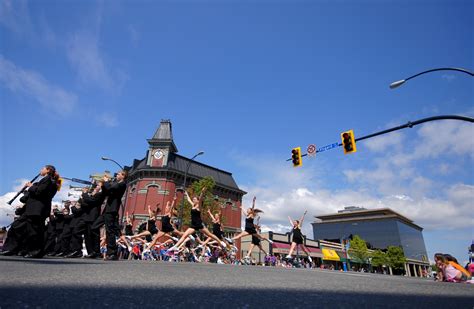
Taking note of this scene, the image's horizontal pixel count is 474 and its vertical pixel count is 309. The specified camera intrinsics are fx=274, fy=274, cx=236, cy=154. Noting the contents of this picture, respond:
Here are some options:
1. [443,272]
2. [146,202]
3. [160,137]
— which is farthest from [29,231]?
[160,137]

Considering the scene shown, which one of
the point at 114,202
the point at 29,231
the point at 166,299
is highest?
the point at 114,202

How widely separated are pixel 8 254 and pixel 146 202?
34.9m

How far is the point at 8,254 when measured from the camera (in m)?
6.15

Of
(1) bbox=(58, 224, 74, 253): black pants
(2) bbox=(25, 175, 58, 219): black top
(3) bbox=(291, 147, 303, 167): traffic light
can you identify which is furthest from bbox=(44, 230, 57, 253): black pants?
(3) bbox=(291, 147, 303, 167): traffic light

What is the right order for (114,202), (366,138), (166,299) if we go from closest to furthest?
(166,299) → (114,202) → (366,138)

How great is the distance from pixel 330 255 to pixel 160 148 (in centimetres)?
4374

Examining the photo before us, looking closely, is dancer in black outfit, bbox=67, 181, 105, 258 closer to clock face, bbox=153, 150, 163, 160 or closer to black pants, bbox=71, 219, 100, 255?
black pants, bbox=71, 219, 100, 255

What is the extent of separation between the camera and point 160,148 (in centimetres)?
4256

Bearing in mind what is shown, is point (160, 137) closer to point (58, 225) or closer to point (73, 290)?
point (58, 225)

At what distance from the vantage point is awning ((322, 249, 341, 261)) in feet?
193

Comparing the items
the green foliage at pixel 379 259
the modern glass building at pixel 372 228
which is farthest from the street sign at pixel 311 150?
the modern glass building at pixel 372 228

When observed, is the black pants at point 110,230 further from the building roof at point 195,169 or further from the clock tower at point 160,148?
the clock tower at point 160,148

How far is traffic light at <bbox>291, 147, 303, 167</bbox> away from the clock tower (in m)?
29.3

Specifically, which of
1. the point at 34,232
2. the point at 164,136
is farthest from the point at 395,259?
the point at 34,232
